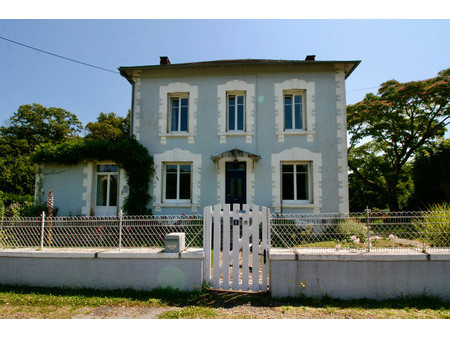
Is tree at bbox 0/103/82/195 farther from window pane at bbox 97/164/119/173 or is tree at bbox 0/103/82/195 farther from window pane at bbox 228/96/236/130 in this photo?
window pane at bbox 228/96/236/130

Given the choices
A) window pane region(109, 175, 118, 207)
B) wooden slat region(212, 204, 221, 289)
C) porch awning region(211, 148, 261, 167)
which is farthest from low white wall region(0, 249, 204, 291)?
window pane region(109, 175, 118, 207)

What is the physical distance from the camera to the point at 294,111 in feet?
35.8

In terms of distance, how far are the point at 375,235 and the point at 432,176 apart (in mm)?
12857

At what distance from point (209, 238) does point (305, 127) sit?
303 inches

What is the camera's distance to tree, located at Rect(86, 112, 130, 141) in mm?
25000

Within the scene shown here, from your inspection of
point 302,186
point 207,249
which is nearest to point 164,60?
point 302,186

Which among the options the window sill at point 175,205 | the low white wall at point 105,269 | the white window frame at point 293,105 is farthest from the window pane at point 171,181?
the low white wall at point 105,269

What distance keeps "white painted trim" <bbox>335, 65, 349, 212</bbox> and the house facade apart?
0.04 meters

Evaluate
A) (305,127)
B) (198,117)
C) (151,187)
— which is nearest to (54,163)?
(151,187)

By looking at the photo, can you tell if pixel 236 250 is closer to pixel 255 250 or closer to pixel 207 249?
pixel 255 250

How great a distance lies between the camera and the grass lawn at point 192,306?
3633 mm

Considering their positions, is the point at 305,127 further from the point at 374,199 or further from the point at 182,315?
the point at 374,199

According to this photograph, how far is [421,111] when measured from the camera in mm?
15391

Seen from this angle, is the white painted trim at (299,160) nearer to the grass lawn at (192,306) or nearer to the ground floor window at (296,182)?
the ground floor window at (296,182)
